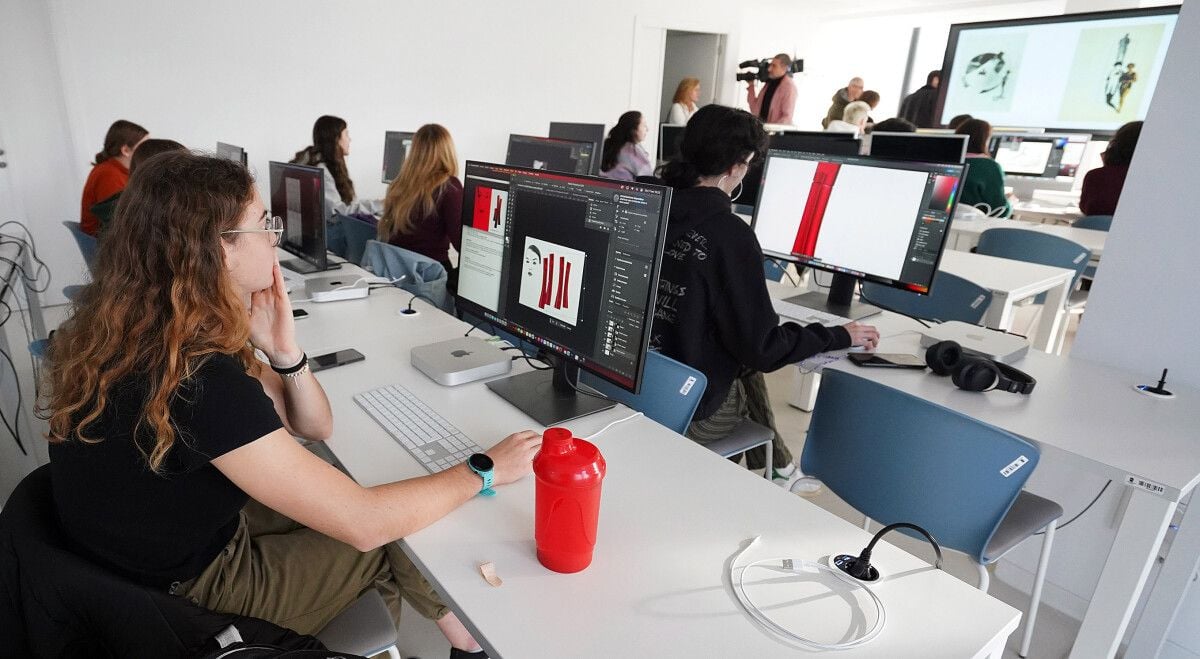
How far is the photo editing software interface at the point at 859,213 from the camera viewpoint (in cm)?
185

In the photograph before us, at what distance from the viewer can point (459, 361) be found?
153cm

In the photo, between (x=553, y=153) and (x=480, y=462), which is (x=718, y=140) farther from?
(x=553, y=153)

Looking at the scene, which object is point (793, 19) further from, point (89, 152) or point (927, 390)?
point (927, 390)

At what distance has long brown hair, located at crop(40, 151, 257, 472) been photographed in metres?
0.86

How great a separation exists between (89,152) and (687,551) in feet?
16.2

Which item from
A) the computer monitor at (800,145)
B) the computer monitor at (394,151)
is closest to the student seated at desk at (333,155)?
the computer monitor at (394,151)

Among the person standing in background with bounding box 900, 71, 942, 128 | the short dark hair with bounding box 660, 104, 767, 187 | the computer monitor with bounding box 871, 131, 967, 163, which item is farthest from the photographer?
the person standing in background with bounding box 900, 71, 942, 128

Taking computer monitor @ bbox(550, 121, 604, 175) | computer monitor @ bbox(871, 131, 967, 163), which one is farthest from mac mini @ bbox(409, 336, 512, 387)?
computer monitor @ bbox(871, 131, 967, 163)

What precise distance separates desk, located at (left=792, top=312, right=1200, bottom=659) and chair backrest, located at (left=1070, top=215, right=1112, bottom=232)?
8.79ft

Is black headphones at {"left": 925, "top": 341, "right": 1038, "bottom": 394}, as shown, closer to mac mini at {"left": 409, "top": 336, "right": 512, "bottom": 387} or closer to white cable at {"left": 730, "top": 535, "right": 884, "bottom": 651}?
white cable at {"left": 730, "top": 535, "right": 884, "bottom": 651}

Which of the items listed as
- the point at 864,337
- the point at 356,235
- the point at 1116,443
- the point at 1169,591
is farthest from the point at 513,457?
Result: the point at 356,235

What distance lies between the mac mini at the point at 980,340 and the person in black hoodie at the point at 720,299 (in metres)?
0.25

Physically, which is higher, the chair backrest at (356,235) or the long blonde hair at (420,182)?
the long blonde hair at (420,182)

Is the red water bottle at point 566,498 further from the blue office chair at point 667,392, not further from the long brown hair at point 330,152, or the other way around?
the long brown hair at point 330,152
